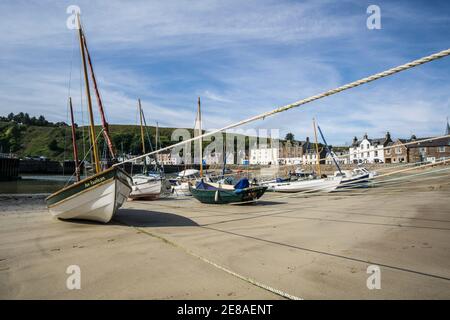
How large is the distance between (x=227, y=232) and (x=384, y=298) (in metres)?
5.30

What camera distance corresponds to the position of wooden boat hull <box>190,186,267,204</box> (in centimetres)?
1789

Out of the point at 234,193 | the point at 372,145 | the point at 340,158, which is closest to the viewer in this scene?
the point at 234,193

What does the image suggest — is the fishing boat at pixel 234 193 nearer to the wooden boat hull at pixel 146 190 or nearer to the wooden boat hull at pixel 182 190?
the wooden boat hull at pixel 146 190

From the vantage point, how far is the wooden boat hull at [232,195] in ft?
58.7

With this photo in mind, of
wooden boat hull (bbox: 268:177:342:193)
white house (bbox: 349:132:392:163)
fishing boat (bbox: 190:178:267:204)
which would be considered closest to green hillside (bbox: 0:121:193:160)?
white house (bbox: 349:132:392:163)

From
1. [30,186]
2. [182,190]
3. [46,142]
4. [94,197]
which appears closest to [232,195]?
[94,197]

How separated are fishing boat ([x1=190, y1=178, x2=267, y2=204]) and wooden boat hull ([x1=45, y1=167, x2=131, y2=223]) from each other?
865cm

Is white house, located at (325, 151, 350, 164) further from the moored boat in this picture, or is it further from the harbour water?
the harbour water

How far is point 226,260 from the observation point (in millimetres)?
5859

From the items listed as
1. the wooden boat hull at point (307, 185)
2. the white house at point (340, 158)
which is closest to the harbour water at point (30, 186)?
the white house at point (340, 158)

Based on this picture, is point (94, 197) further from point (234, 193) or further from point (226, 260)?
point (234, 193)

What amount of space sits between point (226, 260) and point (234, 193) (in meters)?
12.0
